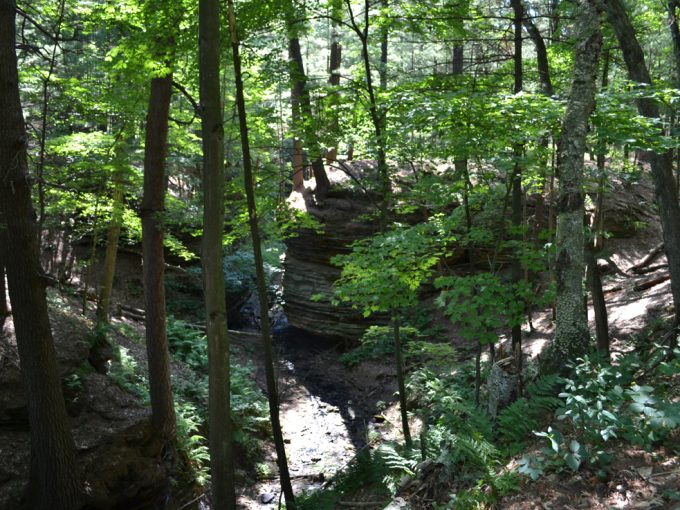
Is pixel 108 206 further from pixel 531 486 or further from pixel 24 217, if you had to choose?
pixel 531 486

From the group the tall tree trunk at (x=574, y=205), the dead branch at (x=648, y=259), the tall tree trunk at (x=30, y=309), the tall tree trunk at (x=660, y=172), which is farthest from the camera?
the dead branch at (x=648, y=259)

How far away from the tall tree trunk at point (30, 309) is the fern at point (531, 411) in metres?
5.57

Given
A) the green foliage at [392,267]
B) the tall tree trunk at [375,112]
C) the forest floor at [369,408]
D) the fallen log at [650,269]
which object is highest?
the tall tree trunk at [375,112]

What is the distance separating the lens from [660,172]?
6.88 metres

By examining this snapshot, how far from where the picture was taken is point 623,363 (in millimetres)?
5020

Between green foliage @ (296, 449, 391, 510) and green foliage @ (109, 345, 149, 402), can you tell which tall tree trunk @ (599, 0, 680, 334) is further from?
green foliage @ (109, 345, 149, 402)

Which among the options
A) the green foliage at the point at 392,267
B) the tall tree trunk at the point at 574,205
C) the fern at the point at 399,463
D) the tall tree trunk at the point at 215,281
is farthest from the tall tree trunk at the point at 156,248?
the tall tree trunk at the point at 574,205

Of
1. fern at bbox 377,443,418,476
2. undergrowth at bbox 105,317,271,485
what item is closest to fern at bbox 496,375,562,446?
fern at bbox 377,443,418,476

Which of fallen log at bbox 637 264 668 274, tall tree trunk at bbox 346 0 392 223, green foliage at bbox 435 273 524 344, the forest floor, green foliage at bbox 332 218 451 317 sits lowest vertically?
the forest floor

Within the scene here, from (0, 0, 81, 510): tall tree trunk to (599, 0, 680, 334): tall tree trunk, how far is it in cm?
759

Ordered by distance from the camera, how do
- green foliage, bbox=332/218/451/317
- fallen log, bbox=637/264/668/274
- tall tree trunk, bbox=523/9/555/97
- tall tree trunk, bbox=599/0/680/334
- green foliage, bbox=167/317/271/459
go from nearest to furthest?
1. tall tree trunk, bbox=599/0/680/334
2. green foliage, bbox=332/218/451/317
3. tall tree trunk, bbox=523/9/555/97
4. green foliage, bbox=167/317/271/459
5. fallen log, bbox=637/264/668/274

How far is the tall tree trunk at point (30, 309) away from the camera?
6016 millimetres

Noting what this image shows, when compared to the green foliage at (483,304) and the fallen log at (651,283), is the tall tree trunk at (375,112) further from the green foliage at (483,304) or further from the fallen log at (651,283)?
the fallen log at (651,283)

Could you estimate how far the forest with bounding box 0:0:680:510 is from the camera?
5293 mm
